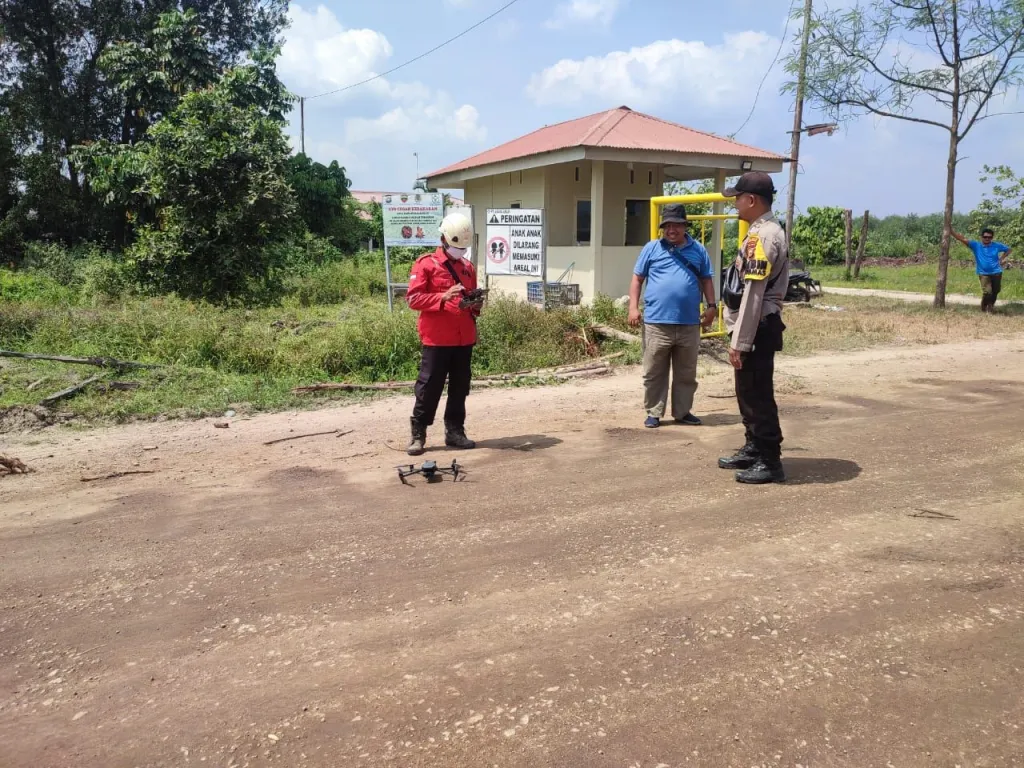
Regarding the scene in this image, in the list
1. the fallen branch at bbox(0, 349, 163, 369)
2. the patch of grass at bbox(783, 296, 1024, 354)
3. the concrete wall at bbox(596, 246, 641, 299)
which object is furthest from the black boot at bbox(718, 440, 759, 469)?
the concrete wall at bbox(596, 246, 641, 299)

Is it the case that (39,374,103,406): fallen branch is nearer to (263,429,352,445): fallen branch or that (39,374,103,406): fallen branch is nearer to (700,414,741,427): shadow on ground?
(263,429,352,445): fallen branch

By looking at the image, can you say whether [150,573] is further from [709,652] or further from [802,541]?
[802,541]

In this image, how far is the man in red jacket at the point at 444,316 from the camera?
5.70 metres

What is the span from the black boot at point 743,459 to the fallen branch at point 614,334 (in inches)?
224

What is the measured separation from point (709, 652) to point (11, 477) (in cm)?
502

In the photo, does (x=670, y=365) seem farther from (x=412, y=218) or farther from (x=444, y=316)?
(x=412, y=218)

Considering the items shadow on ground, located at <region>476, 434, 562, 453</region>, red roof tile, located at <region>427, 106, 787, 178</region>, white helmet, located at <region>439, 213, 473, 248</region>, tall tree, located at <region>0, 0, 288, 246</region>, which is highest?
tall tree, located at <region>0, 0, 288, 246</region>

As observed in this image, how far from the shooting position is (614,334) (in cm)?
1120

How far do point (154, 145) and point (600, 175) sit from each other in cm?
863

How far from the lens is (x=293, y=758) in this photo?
2451 millimetres

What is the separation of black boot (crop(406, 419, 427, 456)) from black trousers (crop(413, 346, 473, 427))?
3 cm

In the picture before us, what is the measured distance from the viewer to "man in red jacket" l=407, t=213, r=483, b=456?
5.70m

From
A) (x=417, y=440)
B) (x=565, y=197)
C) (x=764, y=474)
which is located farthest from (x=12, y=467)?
(x=565, y=197)

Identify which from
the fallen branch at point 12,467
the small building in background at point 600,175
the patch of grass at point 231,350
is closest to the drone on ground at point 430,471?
the fallen branch at point 12,467
